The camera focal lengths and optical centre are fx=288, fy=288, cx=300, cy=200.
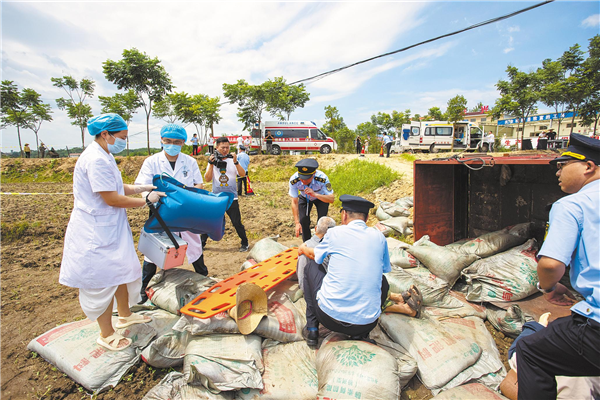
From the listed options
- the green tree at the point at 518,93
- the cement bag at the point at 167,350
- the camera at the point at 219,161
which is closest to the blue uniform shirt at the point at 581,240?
the cement bag at the point at 167,350

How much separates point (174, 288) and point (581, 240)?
8.55ft

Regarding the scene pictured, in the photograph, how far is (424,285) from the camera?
8.75ft

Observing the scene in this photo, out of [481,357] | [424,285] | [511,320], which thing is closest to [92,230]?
[424,285]

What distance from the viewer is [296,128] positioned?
657 inches

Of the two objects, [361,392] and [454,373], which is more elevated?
[361,392]

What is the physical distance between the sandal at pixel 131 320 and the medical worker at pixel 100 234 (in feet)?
0.20

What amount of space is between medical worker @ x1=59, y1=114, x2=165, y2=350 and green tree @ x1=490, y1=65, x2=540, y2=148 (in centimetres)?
2287

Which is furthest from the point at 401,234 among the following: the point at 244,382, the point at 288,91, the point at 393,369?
the point at 288,91

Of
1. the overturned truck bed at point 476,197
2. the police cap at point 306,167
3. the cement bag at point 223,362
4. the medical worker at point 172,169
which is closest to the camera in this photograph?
the cement bag at point 223,362

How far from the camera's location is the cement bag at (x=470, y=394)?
1637 mm

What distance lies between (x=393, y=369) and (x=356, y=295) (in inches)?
18.0

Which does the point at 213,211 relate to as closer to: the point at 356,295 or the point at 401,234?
the point at 356,295

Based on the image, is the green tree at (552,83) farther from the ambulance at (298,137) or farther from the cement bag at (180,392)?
the cement bag at (180,392)

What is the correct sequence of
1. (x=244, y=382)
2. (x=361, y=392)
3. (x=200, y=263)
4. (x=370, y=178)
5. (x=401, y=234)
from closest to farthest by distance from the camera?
(x=361, y=392), (x=244, y=382), (x=200, y=263), (x=401, y=234), (x=370, y=178)
